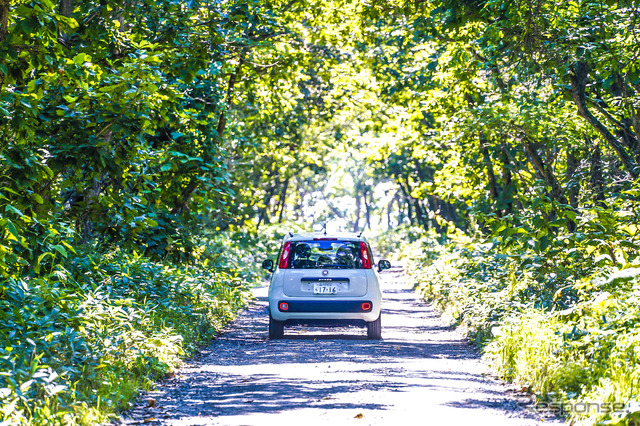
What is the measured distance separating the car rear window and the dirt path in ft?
4.36

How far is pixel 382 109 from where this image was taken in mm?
27469

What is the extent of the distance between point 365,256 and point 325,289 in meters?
0.97

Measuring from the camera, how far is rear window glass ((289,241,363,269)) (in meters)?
13.0

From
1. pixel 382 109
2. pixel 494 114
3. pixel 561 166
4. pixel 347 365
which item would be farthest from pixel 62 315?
pixel 382 109

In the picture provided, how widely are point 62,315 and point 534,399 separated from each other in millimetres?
4998

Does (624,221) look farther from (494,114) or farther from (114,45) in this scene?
(114,45)

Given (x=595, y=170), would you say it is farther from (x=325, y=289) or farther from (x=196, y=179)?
(x=196, y=179)

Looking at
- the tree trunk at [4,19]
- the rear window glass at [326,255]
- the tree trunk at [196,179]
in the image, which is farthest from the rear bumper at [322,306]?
the tree trunk at [4,19]

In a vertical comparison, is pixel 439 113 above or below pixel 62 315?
above

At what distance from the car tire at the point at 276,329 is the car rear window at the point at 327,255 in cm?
99

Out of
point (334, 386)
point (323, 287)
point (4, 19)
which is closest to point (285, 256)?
point (323, 287)

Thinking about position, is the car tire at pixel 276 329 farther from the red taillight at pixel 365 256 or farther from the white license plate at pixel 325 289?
the red taillight at pixel 365 256

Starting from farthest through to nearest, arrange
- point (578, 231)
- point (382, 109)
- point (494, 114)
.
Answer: point (382, 109), point (494, 114), point (578, 231)

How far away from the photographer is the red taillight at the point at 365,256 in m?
13.1
